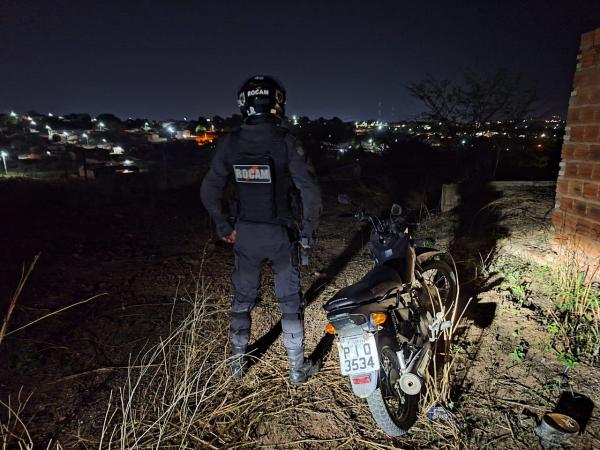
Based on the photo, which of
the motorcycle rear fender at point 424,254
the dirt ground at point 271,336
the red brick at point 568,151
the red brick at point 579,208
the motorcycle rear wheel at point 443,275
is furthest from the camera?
the red brick at point 568,151

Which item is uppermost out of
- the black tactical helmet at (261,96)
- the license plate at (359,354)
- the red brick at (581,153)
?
the black tactical helmet at (261,96)

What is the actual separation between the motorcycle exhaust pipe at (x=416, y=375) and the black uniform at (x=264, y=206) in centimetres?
85

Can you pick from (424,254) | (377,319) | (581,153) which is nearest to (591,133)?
(581,153)

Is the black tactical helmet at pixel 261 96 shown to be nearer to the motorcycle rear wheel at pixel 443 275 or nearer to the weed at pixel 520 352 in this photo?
the motorcycle rear wheel at pixel 443 275

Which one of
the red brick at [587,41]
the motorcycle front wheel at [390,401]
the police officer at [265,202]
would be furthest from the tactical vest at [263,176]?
the red brick at [587,41]

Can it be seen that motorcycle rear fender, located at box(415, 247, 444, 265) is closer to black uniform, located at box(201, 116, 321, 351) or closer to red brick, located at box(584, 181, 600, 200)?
black uniform, located at box(201, 116, 321, 351)

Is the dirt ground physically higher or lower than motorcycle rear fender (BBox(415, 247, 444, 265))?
lower

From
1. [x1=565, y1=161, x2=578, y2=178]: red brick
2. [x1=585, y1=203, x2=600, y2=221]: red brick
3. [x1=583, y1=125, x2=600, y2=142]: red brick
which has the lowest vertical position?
[x1=585, y1=203, x2=600, y2=221]: red brick

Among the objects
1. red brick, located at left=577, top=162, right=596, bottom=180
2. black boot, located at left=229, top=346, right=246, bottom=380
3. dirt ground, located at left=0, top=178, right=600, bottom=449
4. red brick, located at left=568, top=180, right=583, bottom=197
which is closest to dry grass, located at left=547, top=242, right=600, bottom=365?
dirt ground, located at left=0, top=178, right=600, bottom=449

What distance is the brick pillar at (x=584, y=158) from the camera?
3.44m

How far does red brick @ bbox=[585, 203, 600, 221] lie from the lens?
3.47 meters

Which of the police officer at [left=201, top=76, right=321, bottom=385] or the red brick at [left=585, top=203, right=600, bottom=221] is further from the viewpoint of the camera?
the red brick at [left=585, top=203, right=600, bottom=221]

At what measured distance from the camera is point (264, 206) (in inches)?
103

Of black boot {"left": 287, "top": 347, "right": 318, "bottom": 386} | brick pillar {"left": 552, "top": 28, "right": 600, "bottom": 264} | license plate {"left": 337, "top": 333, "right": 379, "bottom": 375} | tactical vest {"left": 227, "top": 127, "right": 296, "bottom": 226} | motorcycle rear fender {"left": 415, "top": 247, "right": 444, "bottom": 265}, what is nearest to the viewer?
license plate {"left": 337, "top": 333, "right": 379, "bottom": 375}
